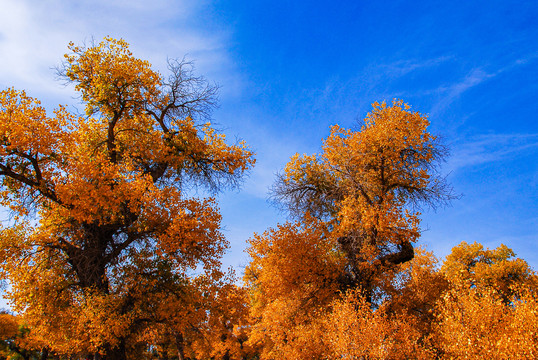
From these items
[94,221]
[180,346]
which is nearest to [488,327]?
[94,221]

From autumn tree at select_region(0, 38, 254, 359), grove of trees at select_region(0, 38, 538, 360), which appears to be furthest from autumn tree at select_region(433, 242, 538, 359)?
autumn tree at select_region(0, 38, 254, 359)

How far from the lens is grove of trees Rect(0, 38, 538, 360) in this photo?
14898mm

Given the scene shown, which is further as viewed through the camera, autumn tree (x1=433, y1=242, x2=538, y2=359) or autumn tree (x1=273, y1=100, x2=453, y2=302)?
autumn tree (x1=273, y1=100, x2=453, y2=302)

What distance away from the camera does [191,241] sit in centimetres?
1670

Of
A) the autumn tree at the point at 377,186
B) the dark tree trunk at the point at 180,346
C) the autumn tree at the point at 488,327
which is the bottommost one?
the autumn tree at the point at 488,327

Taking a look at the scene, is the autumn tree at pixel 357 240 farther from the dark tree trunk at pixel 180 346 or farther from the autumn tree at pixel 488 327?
the dark tree trunk at pixel 180 346

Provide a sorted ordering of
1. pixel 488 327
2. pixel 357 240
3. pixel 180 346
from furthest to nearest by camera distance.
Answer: pixel 180 346, pixel 357 240, pixel 488 327

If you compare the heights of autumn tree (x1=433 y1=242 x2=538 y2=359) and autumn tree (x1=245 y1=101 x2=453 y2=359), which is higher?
autumn tree (x1=245 y1=101 x2=453 y2=359)

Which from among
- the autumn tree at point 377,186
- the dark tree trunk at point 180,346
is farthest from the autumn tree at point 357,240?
the dark tree trunk at point 180,346

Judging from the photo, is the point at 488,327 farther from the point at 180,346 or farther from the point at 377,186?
the point at 180,346

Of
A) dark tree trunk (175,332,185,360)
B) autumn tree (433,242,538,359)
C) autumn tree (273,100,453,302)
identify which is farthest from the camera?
dark tree trunk (175,332,185,360)

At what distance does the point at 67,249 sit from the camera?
1728cm

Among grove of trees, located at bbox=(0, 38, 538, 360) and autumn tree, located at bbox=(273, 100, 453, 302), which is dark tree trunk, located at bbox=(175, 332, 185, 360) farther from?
autumn tree, located at bbox=(273, 100, 453, 302)

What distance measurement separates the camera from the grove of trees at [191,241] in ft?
48.9
